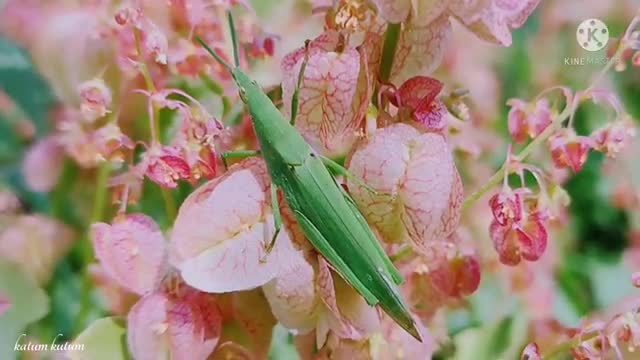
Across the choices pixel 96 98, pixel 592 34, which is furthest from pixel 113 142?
pixel 592 34

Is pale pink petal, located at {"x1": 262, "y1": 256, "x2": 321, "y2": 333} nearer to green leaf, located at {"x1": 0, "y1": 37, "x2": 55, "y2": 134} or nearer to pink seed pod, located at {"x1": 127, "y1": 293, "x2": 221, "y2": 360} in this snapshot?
pink seed pod, located at {"x1": 127, "y1": 293, "x2": 221, "y2": 360}

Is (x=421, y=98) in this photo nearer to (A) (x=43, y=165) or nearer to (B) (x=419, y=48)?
(B) (x=419, y=48)

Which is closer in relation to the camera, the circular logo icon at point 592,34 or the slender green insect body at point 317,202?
the slender green insect body at point 317,202

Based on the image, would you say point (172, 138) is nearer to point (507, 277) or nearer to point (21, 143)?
point (21, 143)

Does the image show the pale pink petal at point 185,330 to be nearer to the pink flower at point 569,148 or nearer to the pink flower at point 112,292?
the pink flower at point 112,292

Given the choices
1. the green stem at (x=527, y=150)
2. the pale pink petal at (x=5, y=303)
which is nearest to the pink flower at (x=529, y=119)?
the green stem at (x=527, y=150)

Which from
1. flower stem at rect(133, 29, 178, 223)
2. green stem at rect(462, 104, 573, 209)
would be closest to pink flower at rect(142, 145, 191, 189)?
flower stem at rect(133, 29, 178, 223)

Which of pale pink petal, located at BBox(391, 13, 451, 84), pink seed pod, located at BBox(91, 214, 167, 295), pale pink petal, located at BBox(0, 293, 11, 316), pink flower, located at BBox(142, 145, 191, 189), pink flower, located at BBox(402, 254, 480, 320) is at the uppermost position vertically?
pale pink petal, located at BBox(391, 13, 451, 84)
